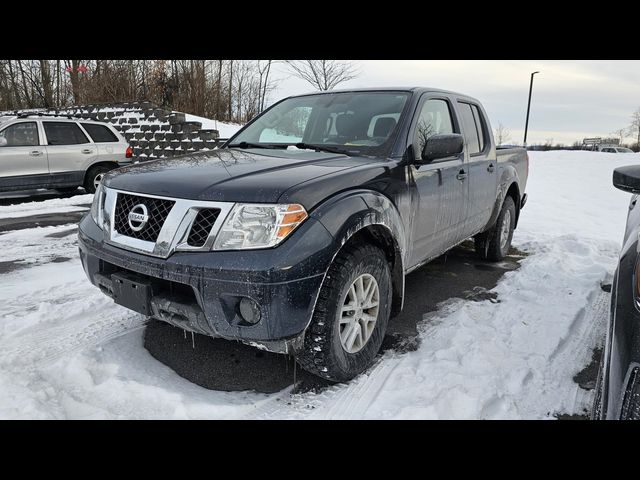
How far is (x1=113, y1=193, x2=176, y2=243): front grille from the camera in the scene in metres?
2.36

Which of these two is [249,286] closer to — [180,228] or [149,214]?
[180,228]

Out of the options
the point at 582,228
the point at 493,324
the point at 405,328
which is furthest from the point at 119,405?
the point at 582,228

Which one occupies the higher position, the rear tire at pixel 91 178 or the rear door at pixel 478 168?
the rear door at pixel 478 168

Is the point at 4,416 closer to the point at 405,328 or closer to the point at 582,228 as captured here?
the point at 405,328

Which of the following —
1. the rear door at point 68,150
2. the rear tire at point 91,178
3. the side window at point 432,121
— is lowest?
the rear tire at point 91,178

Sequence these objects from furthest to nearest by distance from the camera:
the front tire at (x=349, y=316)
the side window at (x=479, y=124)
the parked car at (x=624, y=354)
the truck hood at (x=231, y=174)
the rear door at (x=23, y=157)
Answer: the rear door at (x=23, y=157) → the side window at (x=479, y=124) → the front tire at (x=349, y=316) → the truck hood at (x=231, y=174) → the parked car at (x=624, y=354)

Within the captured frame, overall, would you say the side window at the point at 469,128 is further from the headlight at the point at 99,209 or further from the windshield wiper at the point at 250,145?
the headlight at the point at 99,209

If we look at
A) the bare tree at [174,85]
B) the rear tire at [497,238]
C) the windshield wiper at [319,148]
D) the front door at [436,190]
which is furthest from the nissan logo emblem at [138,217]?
the bare tree at [174,85]

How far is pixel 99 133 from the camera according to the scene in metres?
9.86

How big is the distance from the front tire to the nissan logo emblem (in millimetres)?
992

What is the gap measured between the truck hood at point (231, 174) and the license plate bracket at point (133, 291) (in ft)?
1.53

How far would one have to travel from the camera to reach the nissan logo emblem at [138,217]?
2398mm

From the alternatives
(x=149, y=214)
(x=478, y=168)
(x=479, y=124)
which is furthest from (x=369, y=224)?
(x=479, y=124)

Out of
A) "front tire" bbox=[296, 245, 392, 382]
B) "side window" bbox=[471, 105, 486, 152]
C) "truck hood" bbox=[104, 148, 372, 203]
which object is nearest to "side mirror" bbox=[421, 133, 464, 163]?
"truck hood" bbox=[104, 148, 372, 203]
